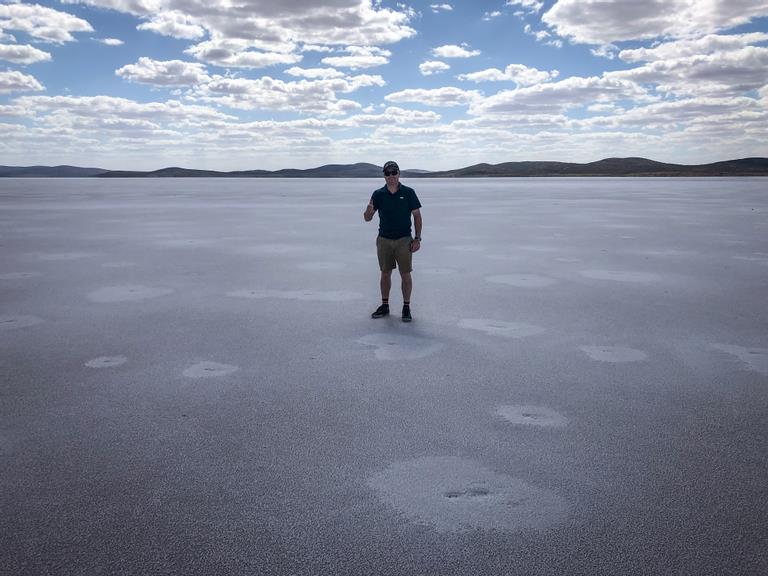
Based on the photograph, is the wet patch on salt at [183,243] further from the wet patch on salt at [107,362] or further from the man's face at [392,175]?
the wet patch on salt at [107,362]

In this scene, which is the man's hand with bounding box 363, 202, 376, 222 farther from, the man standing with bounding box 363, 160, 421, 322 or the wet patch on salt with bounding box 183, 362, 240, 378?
the wet patch on salt with bounding box 183, 362, 240, 378

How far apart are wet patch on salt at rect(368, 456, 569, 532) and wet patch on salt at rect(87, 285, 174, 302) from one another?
5871mm

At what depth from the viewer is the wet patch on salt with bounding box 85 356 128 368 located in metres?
5.31

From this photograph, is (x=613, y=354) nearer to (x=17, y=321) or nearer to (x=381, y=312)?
(x=381, y=312)

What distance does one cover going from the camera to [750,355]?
18.2 ft

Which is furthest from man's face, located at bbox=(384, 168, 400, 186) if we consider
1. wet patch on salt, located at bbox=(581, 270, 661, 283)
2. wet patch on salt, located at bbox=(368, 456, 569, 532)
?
wet patch on salt, located at bbox=(581, 270, 661, 283)

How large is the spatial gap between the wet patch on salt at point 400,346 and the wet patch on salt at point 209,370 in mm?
1359

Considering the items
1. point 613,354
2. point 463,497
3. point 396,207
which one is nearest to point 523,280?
point 396,207

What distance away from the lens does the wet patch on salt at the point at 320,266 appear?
1061 cm

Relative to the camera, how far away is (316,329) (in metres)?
6.55

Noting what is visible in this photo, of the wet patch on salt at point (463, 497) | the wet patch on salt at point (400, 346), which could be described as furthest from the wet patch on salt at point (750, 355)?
the wet patch on salt at point (463, 497)

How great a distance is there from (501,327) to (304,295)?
9.82 feet

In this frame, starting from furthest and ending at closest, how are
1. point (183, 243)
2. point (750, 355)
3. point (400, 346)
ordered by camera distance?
point (183, 243)
point (400, 346)
point (750, 355)

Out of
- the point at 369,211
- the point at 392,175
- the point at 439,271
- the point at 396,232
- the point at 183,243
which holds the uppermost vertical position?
the point at 392,175
